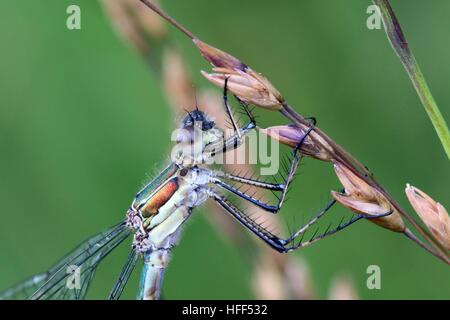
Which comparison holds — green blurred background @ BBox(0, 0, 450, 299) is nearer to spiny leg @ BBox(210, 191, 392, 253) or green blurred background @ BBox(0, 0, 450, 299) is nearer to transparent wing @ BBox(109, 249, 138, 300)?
transparent wing @ BBox(109, 249, 138, 300)

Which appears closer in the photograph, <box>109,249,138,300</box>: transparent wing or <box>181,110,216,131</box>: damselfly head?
<box>181,110,216,131</box>: damselfly head

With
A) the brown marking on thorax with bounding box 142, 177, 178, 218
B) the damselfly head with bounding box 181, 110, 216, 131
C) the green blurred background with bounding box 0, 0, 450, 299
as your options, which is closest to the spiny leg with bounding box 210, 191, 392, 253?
the brown marking on thorax with bounding box 142, 177, 178, 218

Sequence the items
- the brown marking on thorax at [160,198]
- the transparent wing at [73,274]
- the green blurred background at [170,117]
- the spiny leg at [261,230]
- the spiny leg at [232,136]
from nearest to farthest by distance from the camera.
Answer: the spiny leg at [232,136] → the spiny leg at [261,230] → the brown marking on thorax at [160,198] → the transparent wing at [73,274] → the green blurred background at [170,117]

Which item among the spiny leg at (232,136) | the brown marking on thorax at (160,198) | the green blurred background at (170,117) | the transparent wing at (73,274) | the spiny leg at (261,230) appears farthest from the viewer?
the green blurred background at (170,117)

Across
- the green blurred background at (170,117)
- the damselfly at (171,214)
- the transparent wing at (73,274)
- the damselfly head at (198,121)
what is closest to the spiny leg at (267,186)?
the damselfly at (171,214)

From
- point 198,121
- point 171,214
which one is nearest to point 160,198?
point 171,214

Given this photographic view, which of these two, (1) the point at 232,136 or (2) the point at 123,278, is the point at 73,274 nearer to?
(2) the point at 123,278

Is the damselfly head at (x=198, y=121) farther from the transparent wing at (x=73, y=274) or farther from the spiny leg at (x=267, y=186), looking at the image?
the transparent wing at (x=73, y=274)
